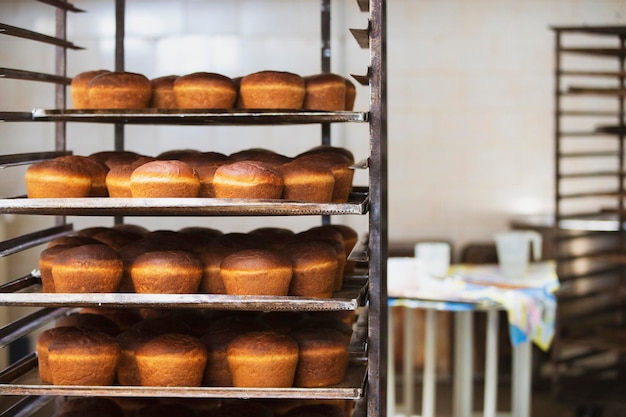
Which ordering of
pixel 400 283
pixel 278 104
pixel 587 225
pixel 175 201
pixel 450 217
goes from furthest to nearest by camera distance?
pixel 450 217 < pixel 587 225 < pixel 400 283 < pixel 278 104 < pixel 175 201

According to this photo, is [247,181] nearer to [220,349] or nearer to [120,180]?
[120,180]

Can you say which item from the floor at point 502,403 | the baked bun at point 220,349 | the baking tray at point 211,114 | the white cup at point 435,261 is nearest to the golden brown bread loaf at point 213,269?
the baked bun at point 220,349

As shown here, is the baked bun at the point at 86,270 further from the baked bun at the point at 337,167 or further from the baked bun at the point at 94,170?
the baked bun at the point at 337,167

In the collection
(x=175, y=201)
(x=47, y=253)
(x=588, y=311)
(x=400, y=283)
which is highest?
(x=175, y=201)

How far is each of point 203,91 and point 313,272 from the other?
1.81 ft

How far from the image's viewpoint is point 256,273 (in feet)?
7.09

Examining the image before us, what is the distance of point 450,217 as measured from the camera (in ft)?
20.9

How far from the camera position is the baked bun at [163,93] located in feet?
7.89

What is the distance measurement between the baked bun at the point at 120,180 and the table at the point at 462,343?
2.07 meters

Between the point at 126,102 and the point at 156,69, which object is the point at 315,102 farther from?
the point at 156,69

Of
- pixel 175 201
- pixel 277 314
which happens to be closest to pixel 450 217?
pixel 277 314

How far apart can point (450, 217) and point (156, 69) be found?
2296 millimetres

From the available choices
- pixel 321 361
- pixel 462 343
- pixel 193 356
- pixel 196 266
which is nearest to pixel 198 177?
pixel 196 266

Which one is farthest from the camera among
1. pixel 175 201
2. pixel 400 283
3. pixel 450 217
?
pixel 450 217
